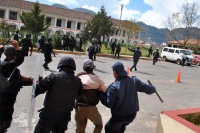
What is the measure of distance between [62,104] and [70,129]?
1757mm

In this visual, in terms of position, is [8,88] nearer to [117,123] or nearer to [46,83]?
[46,83]

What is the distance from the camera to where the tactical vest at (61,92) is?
3.00m

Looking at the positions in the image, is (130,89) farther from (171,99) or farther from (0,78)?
(171,99)

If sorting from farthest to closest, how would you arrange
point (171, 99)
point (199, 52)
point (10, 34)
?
point (199, 52) → point (10, 34) → point (171, 99)

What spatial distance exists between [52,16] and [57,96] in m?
50.8

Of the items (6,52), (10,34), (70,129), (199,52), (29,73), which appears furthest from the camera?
(199,52)

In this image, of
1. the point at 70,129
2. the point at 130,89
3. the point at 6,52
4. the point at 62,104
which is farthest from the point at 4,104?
the point at 130,89

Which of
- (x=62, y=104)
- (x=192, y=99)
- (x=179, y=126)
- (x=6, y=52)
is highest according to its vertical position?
(x=6, y=52)

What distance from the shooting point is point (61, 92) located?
3018 mm

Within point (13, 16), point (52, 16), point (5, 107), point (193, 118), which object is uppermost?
point (52, 16)

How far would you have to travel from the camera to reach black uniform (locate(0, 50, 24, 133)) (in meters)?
3.53

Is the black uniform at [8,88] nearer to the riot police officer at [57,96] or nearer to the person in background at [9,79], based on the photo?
the person in background at [9,79]

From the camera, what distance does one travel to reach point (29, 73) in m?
9.39

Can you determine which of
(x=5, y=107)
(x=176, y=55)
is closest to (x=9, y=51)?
(x=5, y=107)
